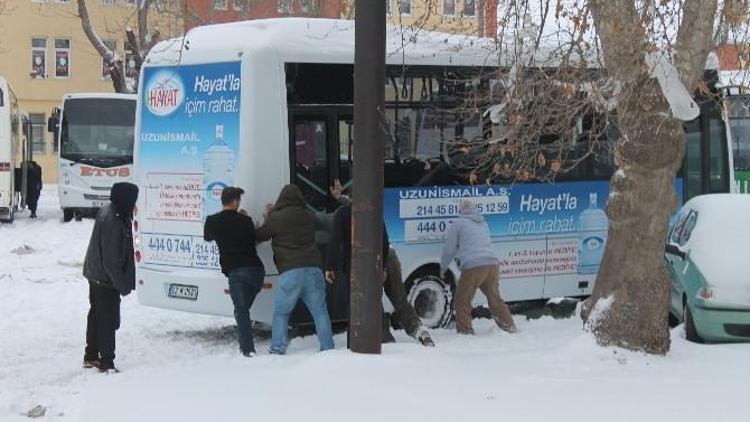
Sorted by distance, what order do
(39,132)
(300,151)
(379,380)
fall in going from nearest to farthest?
(379,380) → (300,151) → (39,132)

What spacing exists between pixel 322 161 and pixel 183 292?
1915 millimetres

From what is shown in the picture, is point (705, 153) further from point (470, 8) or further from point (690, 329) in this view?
point (470, 8)

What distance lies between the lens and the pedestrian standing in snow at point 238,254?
28.1 ft

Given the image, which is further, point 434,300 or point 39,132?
point 39,132

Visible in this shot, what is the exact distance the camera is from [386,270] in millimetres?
9312

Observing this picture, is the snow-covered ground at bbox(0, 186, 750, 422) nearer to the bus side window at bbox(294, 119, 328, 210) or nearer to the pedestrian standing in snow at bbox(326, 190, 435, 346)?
the pedestrian standing in snow at bbox(326, 190, 435, 346)

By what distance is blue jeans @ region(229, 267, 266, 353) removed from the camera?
28.5 ft

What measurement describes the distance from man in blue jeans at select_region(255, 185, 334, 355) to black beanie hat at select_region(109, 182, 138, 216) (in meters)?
1.19

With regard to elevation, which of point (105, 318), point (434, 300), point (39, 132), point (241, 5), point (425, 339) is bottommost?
point (425, 339)

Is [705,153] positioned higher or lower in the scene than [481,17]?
lower

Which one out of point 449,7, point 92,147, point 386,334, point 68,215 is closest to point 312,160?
point 386,334

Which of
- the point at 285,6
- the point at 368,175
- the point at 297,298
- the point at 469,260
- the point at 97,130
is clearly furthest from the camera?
the point at 285,6

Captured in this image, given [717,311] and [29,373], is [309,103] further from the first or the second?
[717,311]

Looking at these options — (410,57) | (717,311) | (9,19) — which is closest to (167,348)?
(410,57)
